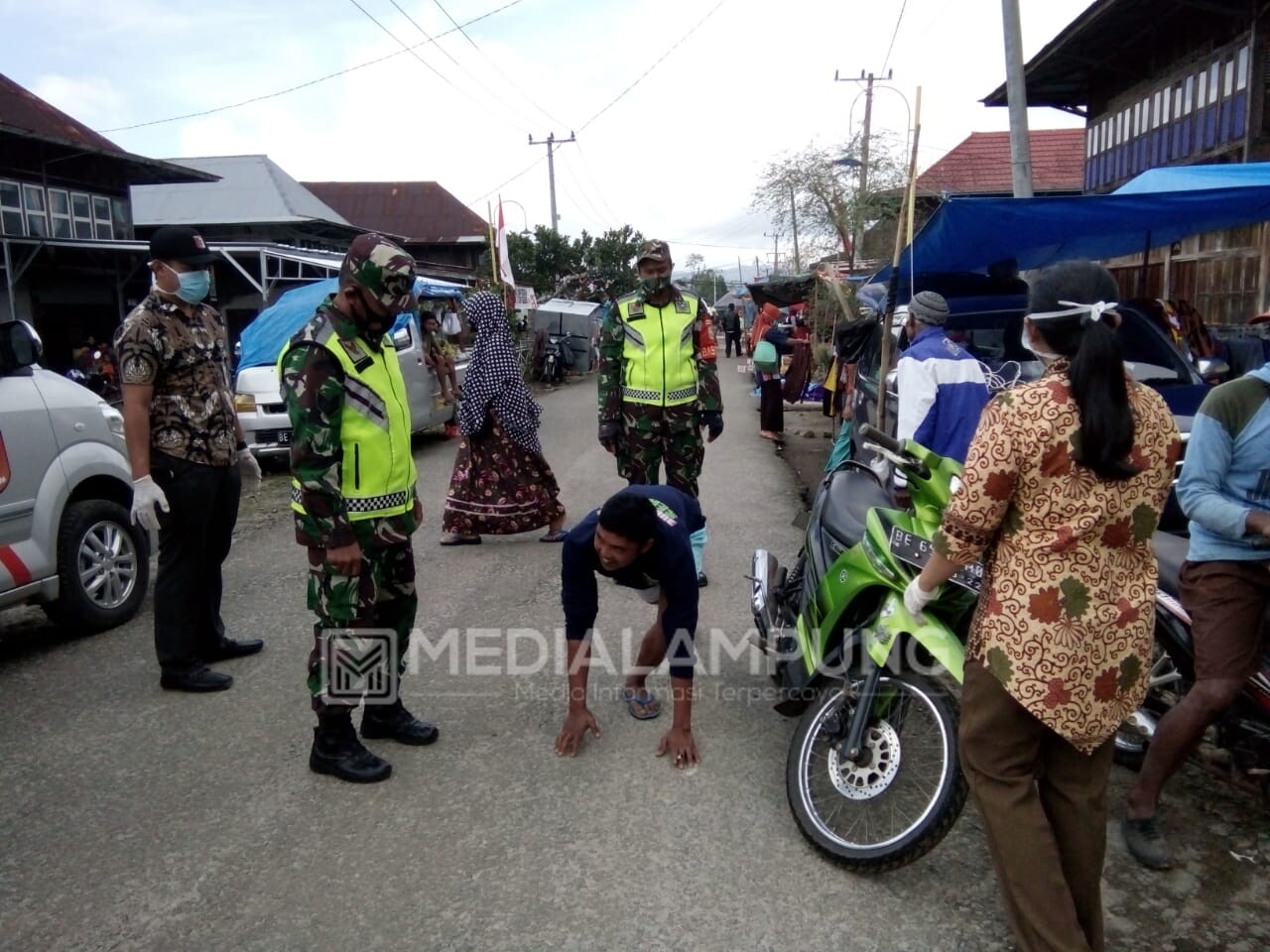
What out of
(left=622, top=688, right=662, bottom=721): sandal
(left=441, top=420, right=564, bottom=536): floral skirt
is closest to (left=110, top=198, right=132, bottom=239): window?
A: (left=441, top=420, right=564, bottom=536): floral skirt

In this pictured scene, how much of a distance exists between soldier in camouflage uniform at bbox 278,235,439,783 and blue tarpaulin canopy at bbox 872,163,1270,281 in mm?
4006

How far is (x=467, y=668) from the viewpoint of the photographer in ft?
14.6

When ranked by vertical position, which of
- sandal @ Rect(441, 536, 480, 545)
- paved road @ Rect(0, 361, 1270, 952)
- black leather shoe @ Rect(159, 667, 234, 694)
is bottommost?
paved road @ Rect(0, 361, 1270, 952)

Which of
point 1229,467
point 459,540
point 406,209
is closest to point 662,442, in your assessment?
point 459,540

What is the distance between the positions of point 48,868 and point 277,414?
23.9ft

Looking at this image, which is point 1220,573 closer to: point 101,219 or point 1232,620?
point 1232,620

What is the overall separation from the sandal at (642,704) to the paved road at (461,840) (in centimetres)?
6

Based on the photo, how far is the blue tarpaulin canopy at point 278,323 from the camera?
410 inches

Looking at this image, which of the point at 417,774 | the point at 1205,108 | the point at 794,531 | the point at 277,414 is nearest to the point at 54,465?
the point at 417,774

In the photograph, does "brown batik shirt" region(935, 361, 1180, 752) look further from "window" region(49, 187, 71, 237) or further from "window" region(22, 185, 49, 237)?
"window" region(49, 187, 71, 237)

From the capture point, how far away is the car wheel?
15.5ft

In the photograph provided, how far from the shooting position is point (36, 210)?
17422 mm

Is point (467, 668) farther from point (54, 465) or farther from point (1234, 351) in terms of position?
point (1234, 351)

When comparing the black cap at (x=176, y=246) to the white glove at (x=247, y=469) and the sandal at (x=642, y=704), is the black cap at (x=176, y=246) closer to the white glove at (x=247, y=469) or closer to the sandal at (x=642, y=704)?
the white glove at (x=247, y=469)
